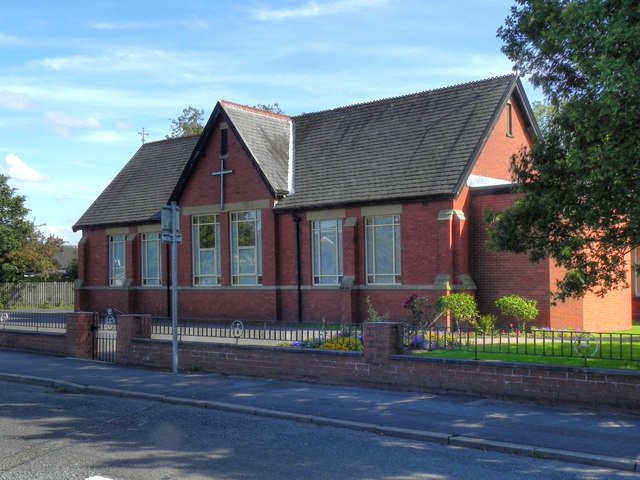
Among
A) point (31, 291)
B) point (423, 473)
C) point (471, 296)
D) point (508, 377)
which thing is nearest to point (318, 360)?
point (508, 377)

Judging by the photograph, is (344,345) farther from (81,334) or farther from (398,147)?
(398,147)

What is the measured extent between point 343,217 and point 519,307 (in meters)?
6.80

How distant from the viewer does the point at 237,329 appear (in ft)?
48.9

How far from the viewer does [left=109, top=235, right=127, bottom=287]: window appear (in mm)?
30953

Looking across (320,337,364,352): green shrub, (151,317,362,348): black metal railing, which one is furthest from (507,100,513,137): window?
(320,337,364,352): green shrub

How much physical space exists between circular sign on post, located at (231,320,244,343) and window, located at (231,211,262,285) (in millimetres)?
10390

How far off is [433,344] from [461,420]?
157 inches

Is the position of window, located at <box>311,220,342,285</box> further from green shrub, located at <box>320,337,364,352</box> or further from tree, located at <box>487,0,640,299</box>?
tree, located at <box>487,0,640,299</box>

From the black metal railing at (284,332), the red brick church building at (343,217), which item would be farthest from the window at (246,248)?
the black metal railing at (284,332)

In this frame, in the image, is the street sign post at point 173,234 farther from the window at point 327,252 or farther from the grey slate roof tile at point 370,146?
the window at point 327,252

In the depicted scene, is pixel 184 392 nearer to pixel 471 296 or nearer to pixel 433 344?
pixel 433 344

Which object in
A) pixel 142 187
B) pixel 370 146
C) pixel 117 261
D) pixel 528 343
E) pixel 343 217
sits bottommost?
pixel 528 343

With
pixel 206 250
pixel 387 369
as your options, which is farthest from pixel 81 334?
pixel 206 250

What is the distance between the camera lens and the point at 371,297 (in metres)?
23.1
